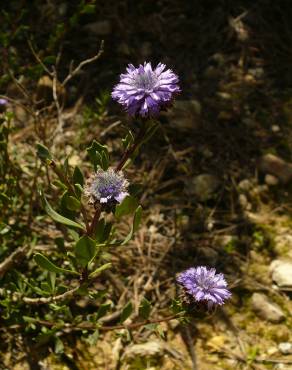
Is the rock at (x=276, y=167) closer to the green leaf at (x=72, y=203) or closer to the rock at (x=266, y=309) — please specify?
the rock at (x=266, y=309)

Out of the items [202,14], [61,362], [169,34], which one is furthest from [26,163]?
[202,14]

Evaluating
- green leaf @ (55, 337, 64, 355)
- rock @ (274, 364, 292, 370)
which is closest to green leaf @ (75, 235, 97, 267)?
green leaf @ (55, 337, 64, 355)

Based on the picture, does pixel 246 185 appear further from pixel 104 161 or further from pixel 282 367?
pixel 104 161

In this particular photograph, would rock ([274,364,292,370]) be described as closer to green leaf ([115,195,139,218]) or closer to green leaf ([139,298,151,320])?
green leaf ([139,298,151,320])

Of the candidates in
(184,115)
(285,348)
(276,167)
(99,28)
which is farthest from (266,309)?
(99,28)

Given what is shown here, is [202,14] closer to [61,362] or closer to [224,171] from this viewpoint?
[224,171]
